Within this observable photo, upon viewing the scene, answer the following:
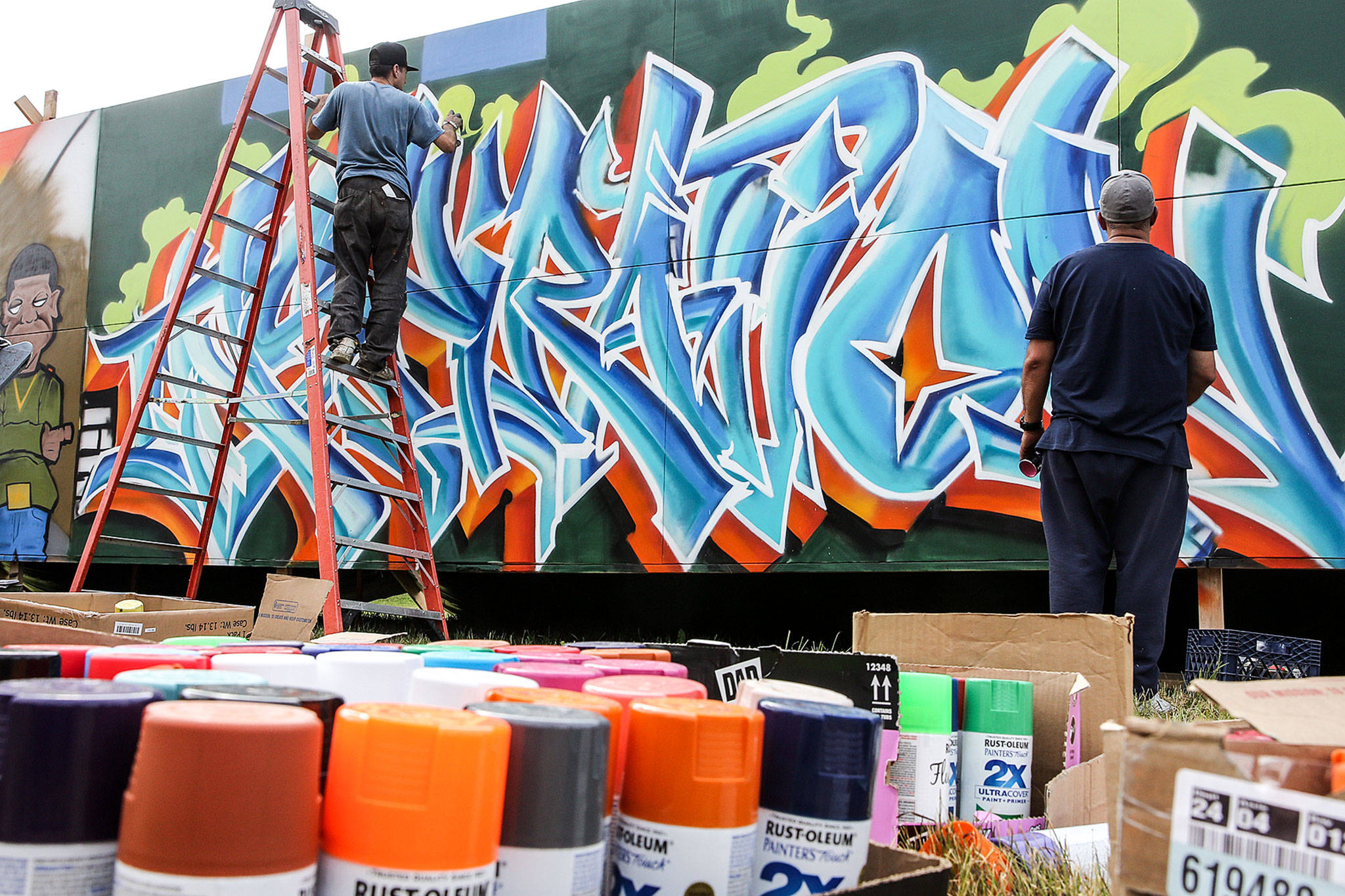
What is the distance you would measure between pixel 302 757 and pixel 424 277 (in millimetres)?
4626

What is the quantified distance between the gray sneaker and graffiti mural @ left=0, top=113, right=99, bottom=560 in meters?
2.75

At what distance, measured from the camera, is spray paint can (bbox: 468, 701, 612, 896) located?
29.1 inches

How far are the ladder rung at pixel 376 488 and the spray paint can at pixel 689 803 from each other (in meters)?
3.38

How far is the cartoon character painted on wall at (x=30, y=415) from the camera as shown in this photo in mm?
5977

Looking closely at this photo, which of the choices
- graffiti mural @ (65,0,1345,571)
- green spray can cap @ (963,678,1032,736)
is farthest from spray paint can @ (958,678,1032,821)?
graffiti mural @ (65,0,1345,571)

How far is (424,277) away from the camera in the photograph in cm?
505

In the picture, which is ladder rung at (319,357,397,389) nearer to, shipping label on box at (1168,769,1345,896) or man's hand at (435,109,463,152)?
man's hand at (435,109,463,152)

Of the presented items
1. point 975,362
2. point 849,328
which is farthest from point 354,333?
point 975,362

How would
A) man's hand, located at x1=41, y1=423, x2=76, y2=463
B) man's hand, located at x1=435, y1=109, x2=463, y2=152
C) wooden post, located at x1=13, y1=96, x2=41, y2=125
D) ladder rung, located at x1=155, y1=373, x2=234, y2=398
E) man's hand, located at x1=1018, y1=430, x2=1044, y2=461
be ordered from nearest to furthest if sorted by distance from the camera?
1. man's hand, located at x1=1018, y1=430, x2=1044, y2=461
2. ladder rung, located at x1=155, y1=373, x2=234, y2=398
3. man's hand, located at x1=435, y1=109, x2=463, y2=152
4. man's hand, located at x1=41, y1=423, x2=76, y2=463
5. wooden post, located at x1=13, y1=96, x2=41, y2=125

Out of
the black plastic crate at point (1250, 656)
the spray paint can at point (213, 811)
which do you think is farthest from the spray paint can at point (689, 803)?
the black plastic crate at point (1250, 656)

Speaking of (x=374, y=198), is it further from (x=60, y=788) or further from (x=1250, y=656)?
(x=60, y=788)

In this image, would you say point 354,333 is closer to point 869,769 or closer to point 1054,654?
point 1054,654

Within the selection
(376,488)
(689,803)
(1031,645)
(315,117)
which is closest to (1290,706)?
(689,803)

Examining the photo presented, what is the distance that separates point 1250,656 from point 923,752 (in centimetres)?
222
